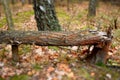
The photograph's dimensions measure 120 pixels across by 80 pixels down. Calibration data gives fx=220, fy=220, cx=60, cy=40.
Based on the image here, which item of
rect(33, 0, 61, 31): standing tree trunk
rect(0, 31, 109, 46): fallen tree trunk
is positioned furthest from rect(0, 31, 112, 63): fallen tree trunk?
rect(33, 0, 61, 31): standing tree trunk

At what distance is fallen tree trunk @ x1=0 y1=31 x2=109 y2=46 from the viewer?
5.05 metres

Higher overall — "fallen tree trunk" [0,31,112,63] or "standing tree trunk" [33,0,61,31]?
"standing tree trunk" [33,0,61,31]

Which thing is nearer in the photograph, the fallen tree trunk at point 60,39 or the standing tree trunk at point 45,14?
the fallen tree trunk at point 60,39

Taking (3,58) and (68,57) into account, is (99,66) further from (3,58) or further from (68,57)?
(3,58)

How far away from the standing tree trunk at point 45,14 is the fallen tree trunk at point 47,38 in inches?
68.1

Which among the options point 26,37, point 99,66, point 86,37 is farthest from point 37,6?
point 99,66

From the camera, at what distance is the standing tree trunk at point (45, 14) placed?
673cm

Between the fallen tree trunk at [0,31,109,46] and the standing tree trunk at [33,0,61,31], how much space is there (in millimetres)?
1729

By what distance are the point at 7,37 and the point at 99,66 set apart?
7.33 ft

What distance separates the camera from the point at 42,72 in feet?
16.3

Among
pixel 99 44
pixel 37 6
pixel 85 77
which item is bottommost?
pixel 85 77

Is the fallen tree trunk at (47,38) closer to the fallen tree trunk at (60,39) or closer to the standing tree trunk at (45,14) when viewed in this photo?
the fallen tree trunk at (60,39)

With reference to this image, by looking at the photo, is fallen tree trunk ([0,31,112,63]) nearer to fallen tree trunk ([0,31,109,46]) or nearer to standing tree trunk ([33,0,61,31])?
fallen tree trunk ([0,31,109,46])

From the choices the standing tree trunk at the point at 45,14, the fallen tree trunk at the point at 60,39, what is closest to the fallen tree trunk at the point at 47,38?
the fallen tree trunk at the point at 60,39
